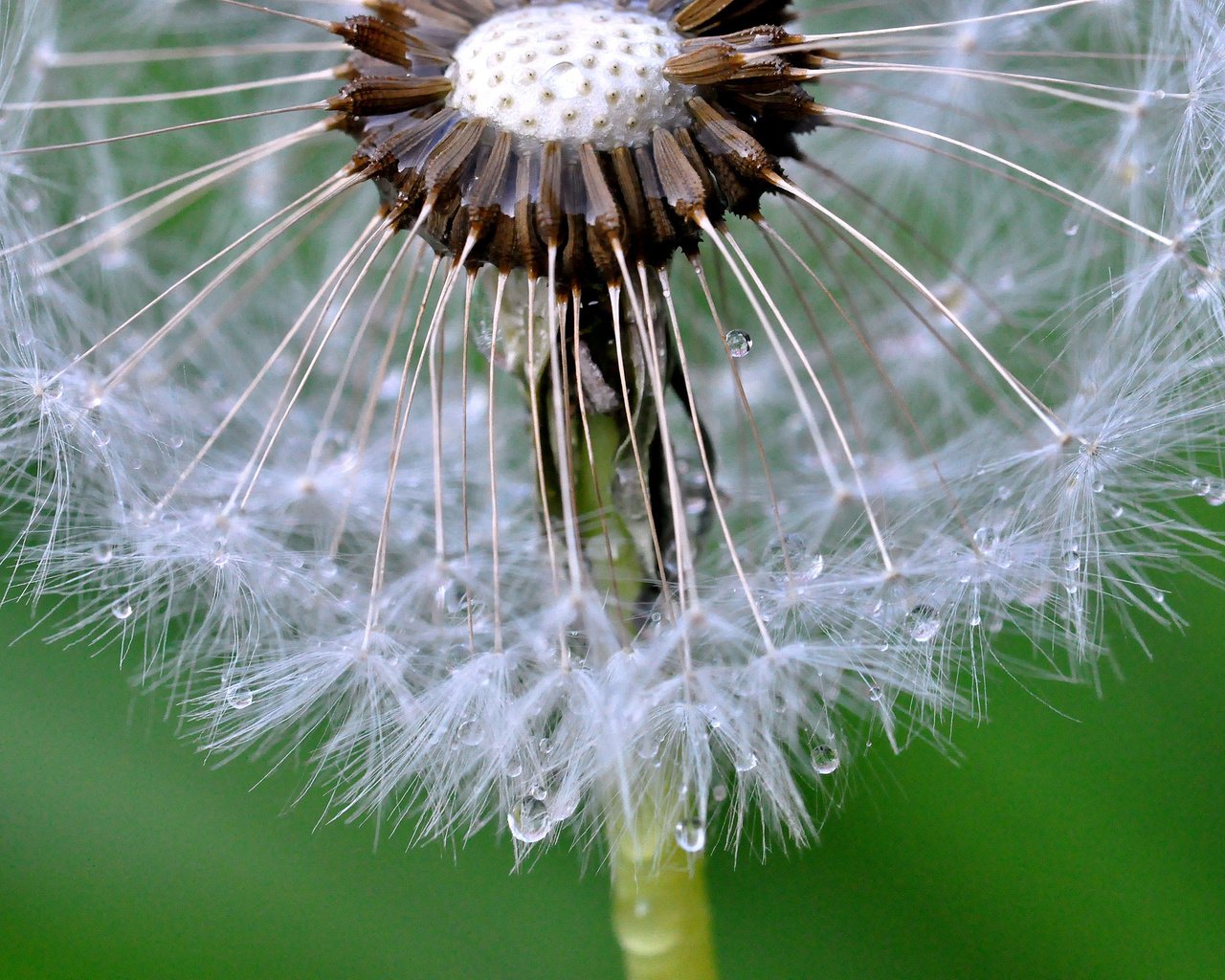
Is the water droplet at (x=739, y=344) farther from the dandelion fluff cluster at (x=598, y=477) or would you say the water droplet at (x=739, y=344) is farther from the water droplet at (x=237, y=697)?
the water droplet at (x=237, y=697)

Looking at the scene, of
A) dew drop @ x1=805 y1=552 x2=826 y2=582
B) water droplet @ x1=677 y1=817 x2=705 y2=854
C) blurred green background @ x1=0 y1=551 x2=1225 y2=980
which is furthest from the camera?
blurred green background @ x1=0 y1=551 x2=1225 y2=980

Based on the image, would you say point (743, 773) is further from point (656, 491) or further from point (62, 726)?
point (62, 726)

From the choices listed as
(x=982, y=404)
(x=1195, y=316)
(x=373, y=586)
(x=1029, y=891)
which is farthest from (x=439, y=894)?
(x=1195, y=316)

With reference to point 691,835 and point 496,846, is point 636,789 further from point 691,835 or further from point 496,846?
point 496,846

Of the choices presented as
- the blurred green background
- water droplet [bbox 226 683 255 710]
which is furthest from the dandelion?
the blurred green background

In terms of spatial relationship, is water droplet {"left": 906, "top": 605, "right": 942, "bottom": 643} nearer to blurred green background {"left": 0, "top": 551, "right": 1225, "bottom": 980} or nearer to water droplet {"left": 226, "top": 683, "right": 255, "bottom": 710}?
blurred green background {"left": 0, "top": 551, "right": 1225, "bottom": 980}
